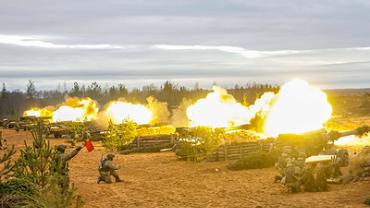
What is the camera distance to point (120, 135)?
45844 millimetres

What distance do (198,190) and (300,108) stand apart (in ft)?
52.9

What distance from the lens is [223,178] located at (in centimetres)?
2838

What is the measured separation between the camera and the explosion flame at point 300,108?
37.5m

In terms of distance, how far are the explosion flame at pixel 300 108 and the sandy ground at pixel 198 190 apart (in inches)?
Answer: 304

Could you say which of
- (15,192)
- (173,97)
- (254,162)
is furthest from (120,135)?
(173,97)

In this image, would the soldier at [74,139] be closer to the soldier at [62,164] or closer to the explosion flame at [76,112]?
the explosion flame at [76,112]

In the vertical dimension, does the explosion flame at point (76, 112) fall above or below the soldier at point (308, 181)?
above

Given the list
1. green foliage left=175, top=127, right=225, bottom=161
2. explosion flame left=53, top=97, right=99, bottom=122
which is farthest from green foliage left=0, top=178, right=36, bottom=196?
explosion flame left=53, top=97, right=99, bottom=122

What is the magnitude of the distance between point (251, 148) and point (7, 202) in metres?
21.5

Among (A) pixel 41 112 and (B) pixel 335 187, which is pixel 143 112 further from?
(B) pixel 335 187

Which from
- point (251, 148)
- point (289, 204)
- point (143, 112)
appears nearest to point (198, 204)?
point (289, 204)

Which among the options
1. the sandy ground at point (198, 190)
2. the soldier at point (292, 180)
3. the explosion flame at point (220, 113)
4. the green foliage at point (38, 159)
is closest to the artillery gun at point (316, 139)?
the sandy ground at point (198, 190)

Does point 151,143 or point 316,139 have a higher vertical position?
point 316,139

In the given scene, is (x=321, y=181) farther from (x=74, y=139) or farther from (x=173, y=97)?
(x=173, y=97)
